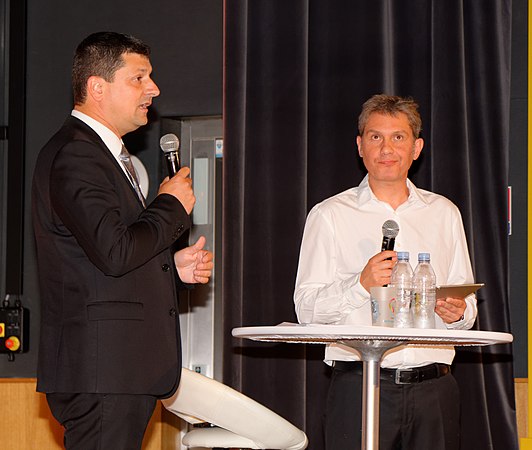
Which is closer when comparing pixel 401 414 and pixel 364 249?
pixel 401 414

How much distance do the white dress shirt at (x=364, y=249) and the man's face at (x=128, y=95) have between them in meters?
0.79

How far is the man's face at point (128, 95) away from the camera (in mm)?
2785

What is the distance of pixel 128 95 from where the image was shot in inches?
111

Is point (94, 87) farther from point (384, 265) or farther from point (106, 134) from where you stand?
point (384, 265)

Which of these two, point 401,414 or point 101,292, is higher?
point 101,292

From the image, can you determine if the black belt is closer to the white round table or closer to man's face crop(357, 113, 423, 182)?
the white round table

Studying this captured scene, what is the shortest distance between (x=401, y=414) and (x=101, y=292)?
1130mm

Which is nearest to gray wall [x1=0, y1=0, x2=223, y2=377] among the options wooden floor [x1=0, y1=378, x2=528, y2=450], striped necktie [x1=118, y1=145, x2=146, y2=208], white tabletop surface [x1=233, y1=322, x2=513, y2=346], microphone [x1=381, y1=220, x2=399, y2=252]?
wooden floor [x1=0, y1=378, x2=528, y2=450]

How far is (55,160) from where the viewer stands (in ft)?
8.46

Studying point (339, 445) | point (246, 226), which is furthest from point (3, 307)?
point (339, 445)

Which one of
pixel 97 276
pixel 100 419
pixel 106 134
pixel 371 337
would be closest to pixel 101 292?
pixel 97 276

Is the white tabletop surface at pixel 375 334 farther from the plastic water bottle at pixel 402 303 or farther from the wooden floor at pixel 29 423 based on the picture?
the wooden floor at pixel 29 423

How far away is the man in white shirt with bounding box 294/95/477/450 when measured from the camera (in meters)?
3.02

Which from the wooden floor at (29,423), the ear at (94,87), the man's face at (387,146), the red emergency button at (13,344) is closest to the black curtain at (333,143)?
the wooden floor at (29,423)
